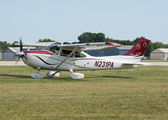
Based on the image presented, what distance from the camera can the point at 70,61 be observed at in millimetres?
15227

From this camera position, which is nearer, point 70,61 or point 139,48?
point 70,61

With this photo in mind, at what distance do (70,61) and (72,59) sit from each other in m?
0.19

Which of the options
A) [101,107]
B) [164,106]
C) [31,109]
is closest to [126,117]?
[101,107]

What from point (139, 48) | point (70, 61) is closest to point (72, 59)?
point (70, 61)

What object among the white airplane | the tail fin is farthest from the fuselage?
the tail fin

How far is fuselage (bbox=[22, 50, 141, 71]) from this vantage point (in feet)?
47.1

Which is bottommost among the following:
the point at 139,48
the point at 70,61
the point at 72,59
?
the point at 70,61

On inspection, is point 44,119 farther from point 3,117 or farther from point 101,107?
point 101,107

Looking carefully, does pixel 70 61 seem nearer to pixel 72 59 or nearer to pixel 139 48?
pixel 72 59

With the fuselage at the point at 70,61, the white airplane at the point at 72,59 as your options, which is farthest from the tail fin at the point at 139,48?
the fuselage at the point at 70,61

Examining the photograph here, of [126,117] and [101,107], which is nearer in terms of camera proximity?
[126,117]

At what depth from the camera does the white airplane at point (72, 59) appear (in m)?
14.3

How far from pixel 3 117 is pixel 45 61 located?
9404 mm

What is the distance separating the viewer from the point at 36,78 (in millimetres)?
14242
